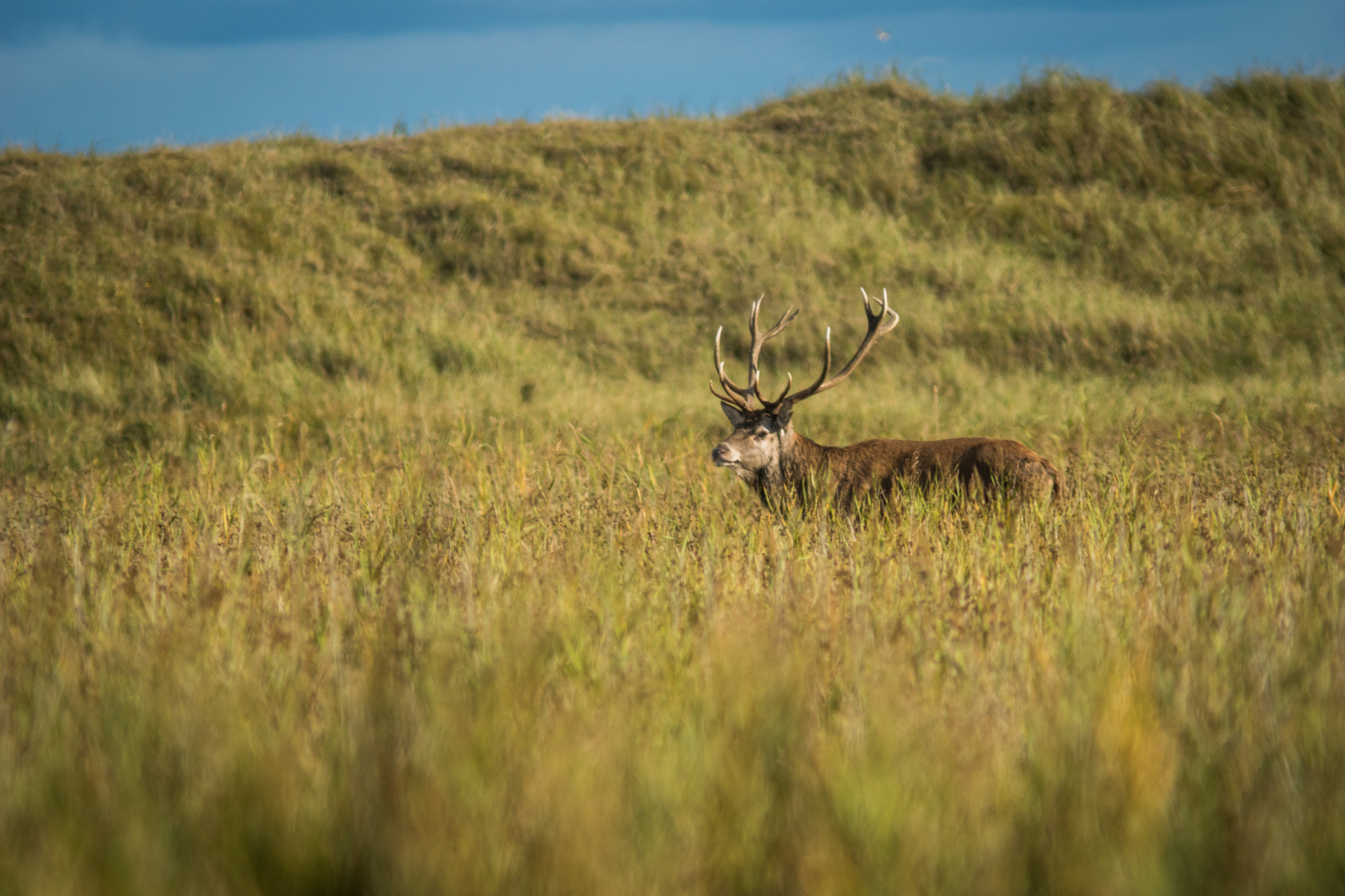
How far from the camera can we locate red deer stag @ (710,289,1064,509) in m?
5.74

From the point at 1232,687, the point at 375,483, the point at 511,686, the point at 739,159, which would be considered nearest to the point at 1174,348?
the point at 739,159

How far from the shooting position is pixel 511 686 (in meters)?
2.20

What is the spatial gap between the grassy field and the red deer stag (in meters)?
0.29

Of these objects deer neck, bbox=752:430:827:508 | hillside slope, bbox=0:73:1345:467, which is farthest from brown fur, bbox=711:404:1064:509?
hillside slope, bbox=0:73:1345:467

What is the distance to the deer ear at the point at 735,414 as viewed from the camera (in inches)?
255

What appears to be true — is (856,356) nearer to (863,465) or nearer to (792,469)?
(863,465)

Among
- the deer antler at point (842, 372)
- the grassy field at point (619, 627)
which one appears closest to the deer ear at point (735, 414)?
the deer antler at point (842, 372)

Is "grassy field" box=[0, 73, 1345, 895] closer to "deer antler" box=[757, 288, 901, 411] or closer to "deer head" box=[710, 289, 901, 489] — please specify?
"deer head" box=[710, 289, 901, 489]

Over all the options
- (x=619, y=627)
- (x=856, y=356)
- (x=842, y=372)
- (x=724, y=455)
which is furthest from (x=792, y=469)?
(x=619, y=627)

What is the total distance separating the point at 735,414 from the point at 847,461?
853 millimetres

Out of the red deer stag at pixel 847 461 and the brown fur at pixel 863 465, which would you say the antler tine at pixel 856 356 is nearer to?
the red deer stag at pixel 847 461

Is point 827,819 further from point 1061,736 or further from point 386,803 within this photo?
point 386,803

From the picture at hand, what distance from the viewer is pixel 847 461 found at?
6.44m

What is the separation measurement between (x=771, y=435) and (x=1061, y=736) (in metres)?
4.52
